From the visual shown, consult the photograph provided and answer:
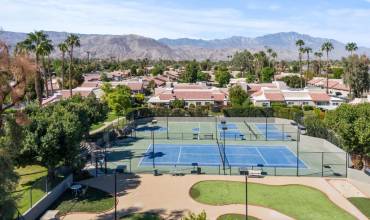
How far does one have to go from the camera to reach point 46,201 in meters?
29.8

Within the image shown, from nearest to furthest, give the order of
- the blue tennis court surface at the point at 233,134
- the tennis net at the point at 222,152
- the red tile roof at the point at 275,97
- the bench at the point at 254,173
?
1. the bench at the point at 254,173
2. the tennis net at the point at 222,152
3. the blue tennis court surface at the point at 233,134
4. the red tile roof at the point at 275,97

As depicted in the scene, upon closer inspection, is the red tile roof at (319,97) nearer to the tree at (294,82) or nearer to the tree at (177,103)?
the tree at (177,103)

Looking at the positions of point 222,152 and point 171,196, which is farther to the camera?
point 222,152

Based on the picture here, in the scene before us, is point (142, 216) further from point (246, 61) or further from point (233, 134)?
point (246, 61)

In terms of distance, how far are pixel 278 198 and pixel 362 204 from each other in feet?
20.7

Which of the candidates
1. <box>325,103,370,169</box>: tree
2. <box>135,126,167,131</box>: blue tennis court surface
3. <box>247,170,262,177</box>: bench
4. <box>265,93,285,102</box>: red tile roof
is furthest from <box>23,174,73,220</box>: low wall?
<box>265,93,285,102</box>: red tile roof

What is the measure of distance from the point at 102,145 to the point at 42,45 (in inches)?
924

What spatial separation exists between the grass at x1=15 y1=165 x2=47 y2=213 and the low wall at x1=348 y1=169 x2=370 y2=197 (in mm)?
26492

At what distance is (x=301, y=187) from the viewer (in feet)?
114

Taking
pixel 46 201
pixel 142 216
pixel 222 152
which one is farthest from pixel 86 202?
pixel 222 152

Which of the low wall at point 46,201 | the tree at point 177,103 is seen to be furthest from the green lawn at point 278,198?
the tree at point 177,103

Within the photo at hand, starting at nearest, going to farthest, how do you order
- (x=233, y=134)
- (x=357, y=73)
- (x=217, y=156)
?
1. (x=217, y=156)
2. (x=233, y=134)
3. (x=357, y=73)

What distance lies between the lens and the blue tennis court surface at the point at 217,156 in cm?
4375

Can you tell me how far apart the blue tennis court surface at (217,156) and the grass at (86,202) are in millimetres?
10479
